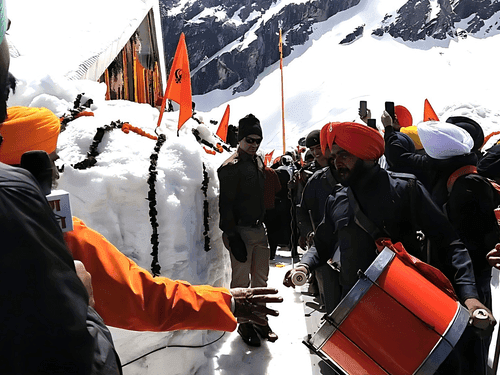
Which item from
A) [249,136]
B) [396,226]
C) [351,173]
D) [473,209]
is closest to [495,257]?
[473,209]

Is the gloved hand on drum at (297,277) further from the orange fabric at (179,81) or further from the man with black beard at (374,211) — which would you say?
the orange fabric at (179,81)

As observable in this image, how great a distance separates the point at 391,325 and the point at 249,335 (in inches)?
88.7

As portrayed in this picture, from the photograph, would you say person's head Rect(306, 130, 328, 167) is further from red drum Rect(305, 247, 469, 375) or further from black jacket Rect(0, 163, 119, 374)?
black jacket Rect(0, 163, 119, 374)

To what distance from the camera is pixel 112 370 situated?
2.77ft

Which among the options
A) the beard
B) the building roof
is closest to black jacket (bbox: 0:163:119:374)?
the beard

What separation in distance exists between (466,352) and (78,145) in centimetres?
260

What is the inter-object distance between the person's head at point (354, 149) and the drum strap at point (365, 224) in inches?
5.0

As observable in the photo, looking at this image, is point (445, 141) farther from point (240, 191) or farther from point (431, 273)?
point (240, 191)

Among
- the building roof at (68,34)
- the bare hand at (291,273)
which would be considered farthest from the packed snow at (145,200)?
the bare hand at (291,273)

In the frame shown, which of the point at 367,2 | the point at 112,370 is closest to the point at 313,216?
the point at 112,370

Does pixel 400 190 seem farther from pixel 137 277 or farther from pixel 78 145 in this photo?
pixel 78 145

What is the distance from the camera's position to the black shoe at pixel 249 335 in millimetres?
3820

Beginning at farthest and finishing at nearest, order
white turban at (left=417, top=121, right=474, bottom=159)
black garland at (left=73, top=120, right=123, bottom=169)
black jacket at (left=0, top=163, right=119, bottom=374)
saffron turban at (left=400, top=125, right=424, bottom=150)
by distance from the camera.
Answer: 1. saffron turban at (left=400, top=125, right=424, bottom=150)
2. black garland at (left=73, top=120, right=123, bottom=169)
3. white turban at (left=417, top=121, right=474, bottom=159)
4. black jacket at (left=0, top=163, right=119, bottom=374)

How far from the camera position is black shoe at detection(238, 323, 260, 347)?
382 cm
